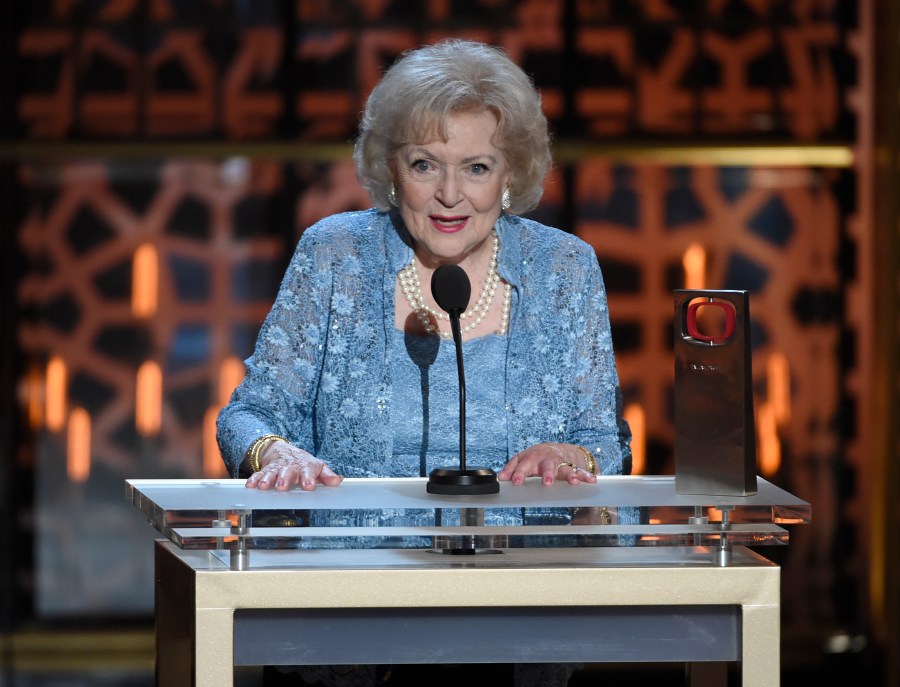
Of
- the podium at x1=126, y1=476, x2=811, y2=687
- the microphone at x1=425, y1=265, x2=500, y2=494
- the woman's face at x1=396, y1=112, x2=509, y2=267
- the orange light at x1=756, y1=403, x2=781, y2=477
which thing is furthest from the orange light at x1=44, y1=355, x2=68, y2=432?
the podium at x1=126, y1=476, x2=811, y2=687

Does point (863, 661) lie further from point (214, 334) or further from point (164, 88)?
point (164, 88)

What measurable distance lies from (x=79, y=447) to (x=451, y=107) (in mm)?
2506

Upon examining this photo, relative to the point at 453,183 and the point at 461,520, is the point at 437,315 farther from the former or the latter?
the point at 461,520

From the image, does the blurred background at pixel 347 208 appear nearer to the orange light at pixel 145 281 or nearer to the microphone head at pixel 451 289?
the orange light at pixel 145 281

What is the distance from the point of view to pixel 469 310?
8.18ft

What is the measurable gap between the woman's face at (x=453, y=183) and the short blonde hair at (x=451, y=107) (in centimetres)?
2

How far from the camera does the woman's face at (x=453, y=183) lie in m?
2.35

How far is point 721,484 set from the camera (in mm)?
1743

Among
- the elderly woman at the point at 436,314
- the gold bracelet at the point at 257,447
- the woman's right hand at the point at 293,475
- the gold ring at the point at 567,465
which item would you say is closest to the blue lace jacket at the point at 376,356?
the elderly woman at the point at 436,314

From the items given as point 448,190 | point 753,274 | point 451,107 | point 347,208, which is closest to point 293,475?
point 448,190

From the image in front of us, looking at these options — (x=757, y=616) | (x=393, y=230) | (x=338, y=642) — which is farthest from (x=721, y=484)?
(x=393, y=230)

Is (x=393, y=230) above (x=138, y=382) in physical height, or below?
above

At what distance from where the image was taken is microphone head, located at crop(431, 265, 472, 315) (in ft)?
6.23

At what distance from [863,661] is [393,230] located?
266cm
